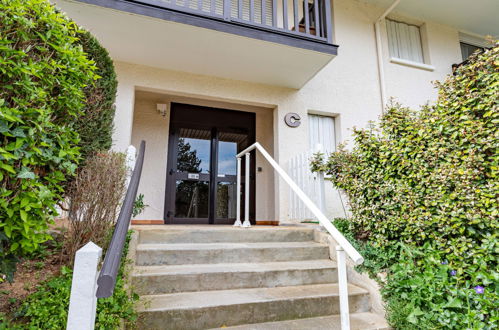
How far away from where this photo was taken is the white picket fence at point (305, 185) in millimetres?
4094

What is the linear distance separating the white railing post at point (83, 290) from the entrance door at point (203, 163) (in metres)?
4.32

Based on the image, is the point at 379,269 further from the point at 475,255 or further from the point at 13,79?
the point at 13,79

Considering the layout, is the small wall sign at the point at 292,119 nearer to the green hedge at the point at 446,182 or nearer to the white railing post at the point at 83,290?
the green hedge at the point at 446,182

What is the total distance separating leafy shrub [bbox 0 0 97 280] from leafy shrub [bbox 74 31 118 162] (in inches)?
41.6

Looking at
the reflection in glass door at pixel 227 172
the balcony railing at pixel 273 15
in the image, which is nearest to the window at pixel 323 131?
the reflection in glass door at pixel 227 172

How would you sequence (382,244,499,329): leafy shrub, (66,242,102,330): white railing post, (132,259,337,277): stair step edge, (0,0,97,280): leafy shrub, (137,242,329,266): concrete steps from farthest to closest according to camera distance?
(137,242,329,266): concrete steps
(132,259,337,277): stair step edge
(382,244,499,329): leafy shrub
(0,0,97,280): leafy shrub
(66,242,102,330): white railing post

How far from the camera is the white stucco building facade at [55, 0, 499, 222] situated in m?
3.84

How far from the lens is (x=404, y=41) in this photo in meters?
6.47

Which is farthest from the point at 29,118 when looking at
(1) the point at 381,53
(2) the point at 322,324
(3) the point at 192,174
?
(1) the point at 381,53

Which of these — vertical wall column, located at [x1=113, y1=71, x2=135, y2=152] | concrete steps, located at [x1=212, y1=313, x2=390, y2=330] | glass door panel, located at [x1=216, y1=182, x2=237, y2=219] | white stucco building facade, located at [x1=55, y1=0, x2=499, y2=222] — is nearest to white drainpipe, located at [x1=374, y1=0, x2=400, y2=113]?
white stucco building facade, located at [x1=55, y1=0, x2=499, y2=222]

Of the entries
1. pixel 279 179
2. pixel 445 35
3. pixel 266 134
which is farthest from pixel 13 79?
pixel 445 35

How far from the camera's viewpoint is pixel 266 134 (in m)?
6.00

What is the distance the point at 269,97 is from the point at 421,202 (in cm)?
319

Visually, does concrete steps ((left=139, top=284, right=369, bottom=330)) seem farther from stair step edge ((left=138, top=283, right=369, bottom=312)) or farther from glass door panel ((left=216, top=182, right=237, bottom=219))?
glass door panel ((left=216, top=182, right=237, bottom=219))
